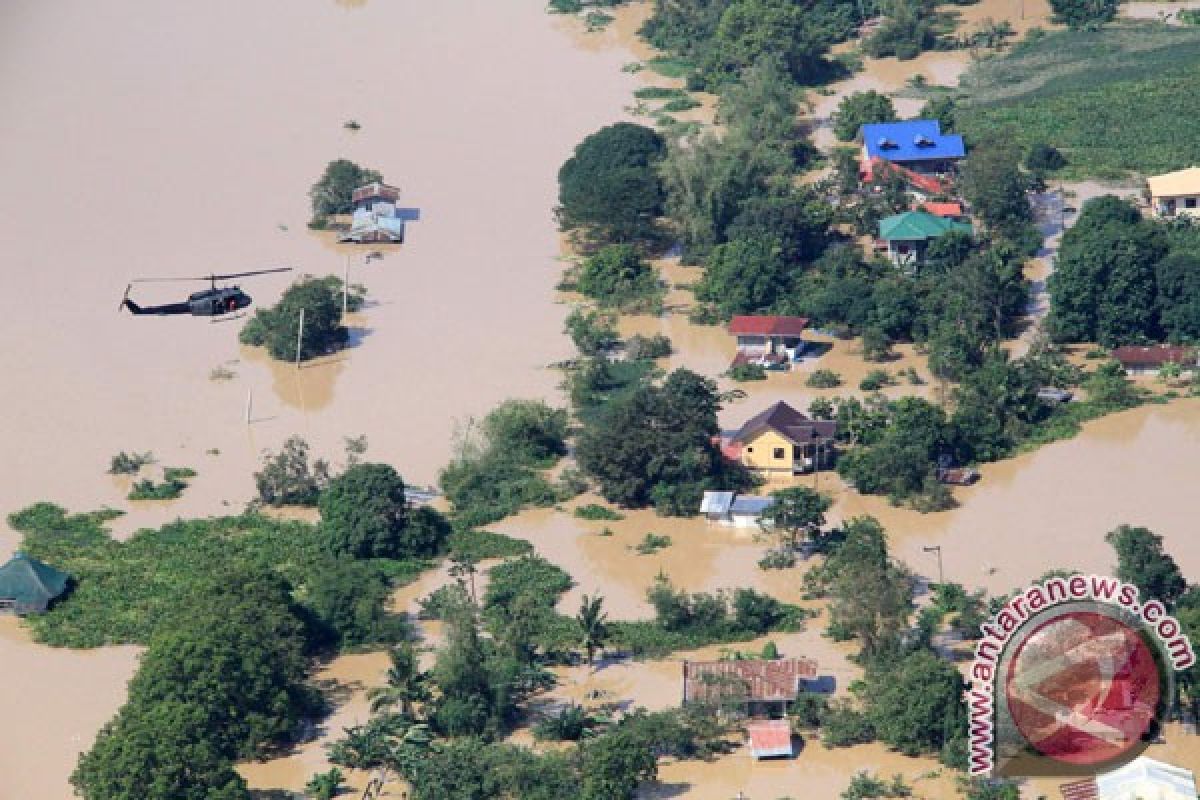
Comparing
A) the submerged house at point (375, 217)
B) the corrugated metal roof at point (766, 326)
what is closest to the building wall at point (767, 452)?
the corrugated metal roof at point (766, 326)

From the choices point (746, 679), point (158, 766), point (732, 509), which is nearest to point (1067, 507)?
point (732, 509)

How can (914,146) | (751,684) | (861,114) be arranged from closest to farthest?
(751,684) → (914,146) → (861,114)

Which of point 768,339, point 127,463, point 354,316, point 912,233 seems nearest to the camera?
point 127,463

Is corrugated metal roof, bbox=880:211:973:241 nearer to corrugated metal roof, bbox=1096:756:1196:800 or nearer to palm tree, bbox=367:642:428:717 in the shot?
palm tree, bbox=367:642:428:717

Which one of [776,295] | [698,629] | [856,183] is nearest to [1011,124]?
[856,183]

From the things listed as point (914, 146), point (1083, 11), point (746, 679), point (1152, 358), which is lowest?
point (746, 679)

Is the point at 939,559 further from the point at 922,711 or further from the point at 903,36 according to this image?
the point at 903,36

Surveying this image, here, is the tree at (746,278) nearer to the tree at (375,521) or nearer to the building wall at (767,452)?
the building wall at (767,452)

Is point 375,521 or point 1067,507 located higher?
point 375,521
